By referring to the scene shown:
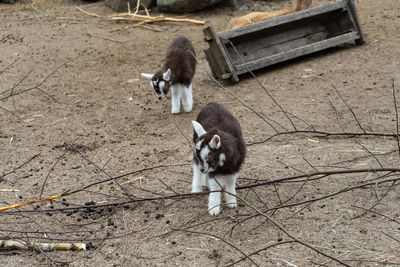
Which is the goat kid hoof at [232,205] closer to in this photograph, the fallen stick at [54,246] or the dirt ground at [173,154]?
the dirt ground at [173,154]

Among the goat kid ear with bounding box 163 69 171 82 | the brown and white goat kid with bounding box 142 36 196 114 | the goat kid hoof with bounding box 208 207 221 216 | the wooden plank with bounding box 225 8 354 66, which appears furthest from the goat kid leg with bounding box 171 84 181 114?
the goat kid hoof with bounding box 208 207 221 216

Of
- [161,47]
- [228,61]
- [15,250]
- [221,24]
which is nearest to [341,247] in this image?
[15,250]

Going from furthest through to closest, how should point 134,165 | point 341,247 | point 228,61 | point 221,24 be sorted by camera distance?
point 221,24, point 228,61, point 134,165, point 341,247

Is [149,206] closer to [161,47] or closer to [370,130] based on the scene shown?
[370,130]

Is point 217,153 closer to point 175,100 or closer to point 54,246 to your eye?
point 54,246

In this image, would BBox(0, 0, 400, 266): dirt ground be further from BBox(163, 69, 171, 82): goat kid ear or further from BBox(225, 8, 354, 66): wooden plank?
BBox(163, 69, 171, 82): goat kid ear

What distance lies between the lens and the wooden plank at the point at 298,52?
1004 centimetres

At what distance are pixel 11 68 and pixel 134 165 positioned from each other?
5.60 metres

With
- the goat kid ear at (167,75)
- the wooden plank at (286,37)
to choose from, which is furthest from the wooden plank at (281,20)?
the goat kid ear at (167,75)

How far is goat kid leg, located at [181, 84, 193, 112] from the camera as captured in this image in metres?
8.84

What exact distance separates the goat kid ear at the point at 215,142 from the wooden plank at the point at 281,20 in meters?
5.31

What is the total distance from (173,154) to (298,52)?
14.5 feet

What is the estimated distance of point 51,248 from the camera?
191 inches

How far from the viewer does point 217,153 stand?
500cm
